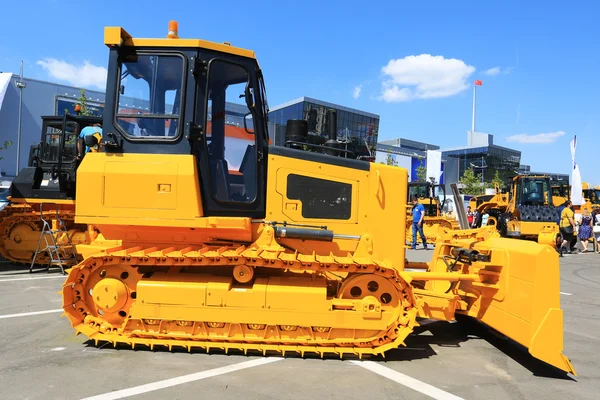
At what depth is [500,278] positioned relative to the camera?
14.5ft

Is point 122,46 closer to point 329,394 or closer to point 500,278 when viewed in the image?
point 329,394

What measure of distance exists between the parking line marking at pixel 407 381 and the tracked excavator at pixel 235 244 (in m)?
0.15

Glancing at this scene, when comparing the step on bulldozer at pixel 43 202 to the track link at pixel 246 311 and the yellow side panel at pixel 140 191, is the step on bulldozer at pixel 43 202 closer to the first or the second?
the yellow side panel at pixel 140 191

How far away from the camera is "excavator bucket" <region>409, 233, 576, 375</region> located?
3.79 metres

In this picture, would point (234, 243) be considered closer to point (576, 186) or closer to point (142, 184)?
point (142, 184)

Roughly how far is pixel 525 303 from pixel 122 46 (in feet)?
16.3

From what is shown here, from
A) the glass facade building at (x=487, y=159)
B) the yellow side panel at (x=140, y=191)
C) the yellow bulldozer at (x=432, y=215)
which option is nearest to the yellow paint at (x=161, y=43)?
the yellow side panel at (x=140, y=191)

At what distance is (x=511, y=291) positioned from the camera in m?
4.25

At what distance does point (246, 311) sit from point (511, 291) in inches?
111

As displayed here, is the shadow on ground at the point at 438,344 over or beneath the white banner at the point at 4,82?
beneath

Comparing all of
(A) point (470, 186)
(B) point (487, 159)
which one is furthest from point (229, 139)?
(B) point (487, 159)

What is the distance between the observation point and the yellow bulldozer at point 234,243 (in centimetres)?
411

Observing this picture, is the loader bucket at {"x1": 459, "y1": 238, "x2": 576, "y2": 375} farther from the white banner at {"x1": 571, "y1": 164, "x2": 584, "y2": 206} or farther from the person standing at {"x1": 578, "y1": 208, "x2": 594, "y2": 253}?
the white banner at {"x1": 571, "y1": 164, "x2": 584, "y2": 206}

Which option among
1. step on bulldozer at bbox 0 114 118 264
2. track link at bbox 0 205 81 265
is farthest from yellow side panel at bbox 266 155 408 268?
track link at bbox 0 205 81 265
